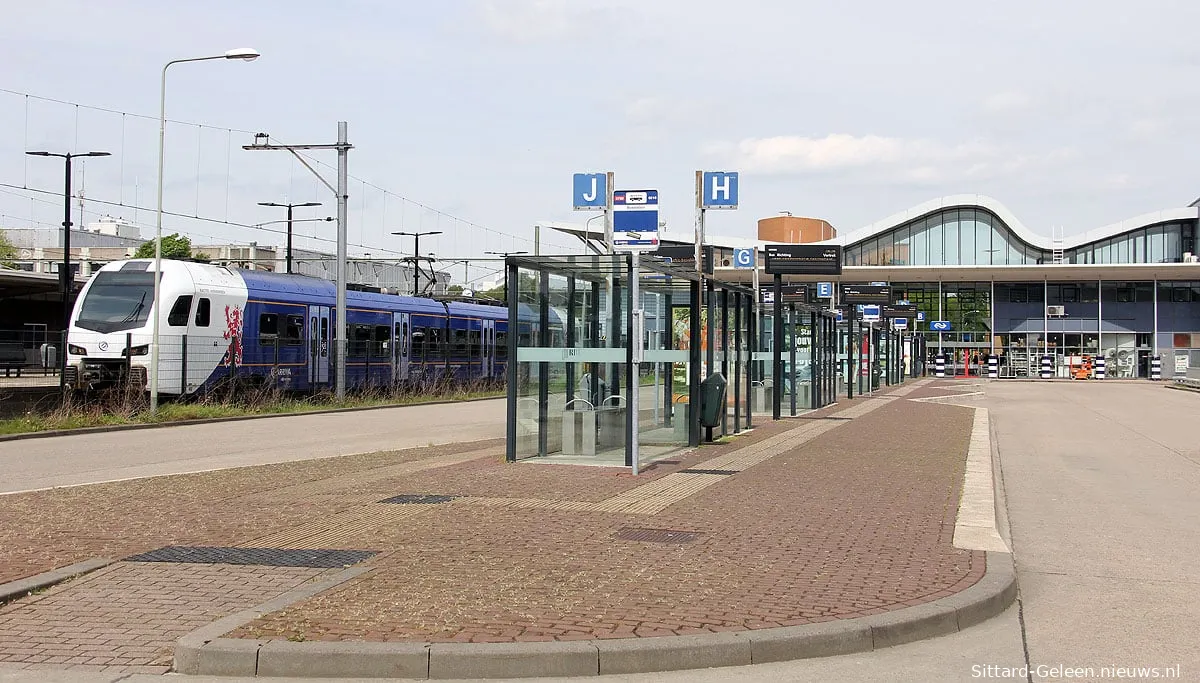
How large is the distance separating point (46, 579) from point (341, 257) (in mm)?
24709

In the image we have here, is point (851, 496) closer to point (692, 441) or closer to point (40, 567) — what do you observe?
point (692, 441)

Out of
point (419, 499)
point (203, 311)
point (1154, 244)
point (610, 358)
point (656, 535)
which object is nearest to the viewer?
point (656, 535)

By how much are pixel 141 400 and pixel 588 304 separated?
12.6 metres

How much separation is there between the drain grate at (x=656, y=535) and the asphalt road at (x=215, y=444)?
24.4 ft

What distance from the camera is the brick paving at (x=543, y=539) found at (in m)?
6.45

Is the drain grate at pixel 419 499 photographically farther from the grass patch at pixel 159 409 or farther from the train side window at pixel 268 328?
the train side window at pixel 268 328

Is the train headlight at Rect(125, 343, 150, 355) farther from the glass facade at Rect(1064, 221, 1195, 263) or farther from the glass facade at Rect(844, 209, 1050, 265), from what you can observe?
the glass facade at Rect(1064, 221, 1195, 263)

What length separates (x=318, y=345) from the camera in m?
32.6

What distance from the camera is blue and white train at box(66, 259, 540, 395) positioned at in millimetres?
25953

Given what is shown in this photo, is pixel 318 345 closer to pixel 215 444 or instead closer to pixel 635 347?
pixel 215 444

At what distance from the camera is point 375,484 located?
492 inches

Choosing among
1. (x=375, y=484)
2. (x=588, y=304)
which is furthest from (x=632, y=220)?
(x=375, y=484)

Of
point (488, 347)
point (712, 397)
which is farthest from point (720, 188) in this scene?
point (488, 347)

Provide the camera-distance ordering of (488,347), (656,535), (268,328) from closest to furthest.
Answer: (656,535), (268,328), (488,347)
